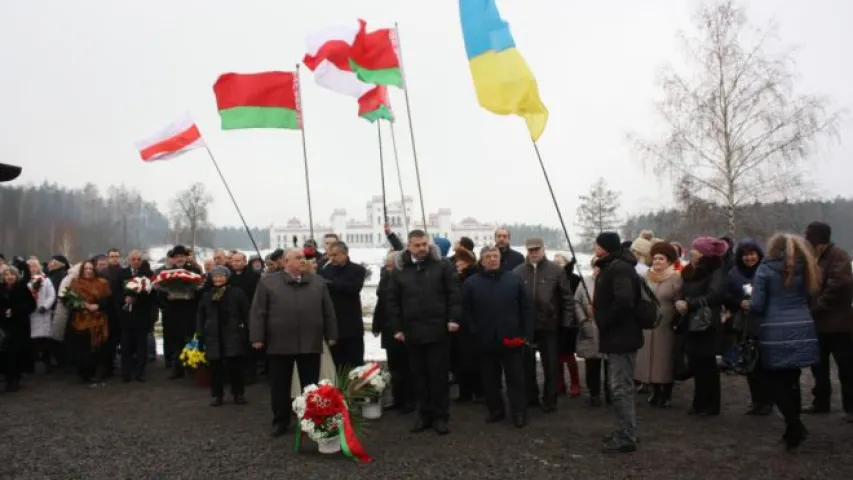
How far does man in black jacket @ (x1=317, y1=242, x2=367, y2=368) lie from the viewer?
783 cm

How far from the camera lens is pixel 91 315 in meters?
9.45

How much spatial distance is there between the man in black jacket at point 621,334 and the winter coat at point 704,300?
1.45 metres

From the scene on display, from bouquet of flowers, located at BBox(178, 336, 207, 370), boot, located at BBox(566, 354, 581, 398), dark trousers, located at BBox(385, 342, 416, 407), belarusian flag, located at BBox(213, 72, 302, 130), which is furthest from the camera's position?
belarusian flag, located at BBox(213, 72, 302, 130)

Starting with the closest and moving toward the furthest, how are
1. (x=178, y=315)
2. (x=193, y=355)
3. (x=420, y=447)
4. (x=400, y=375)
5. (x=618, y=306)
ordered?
(x=618, y=306)
(x=420, y=447)
(x=400, y=375)
(x=193, y=355)
(x=178, y=315)

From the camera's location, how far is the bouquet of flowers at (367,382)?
22.4ft

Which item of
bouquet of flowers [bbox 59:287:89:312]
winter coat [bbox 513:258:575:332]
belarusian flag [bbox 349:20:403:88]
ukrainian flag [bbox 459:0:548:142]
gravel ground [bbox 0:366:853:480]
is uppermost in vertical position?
belarusian flag [bbox 349:20:403:88]

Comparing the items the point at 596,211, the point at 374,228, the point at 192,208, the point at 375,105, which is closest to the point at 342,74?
the point at 375,105

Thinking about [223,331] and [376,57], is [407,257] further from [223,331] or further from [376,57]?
[376,57]

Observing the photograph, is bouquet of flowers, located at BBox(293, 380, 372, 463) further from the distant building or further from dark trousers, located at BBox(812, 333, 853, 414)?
the distant building

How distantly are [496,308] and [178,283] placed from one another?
5.42m

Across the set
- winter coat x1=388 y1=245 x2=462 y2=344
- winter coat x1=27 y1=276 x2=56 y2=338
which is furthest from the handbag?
winter coat x1=27 y1=276 x2=56 y2=338

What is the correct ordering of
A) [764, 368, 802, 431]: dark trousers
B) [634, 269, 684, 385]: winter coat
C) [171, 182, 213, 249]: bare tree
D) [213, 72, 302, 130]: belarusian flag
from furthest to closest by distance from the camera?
[171, 182, 213, 249]: bare tree, [213, 72, 302, 130]: belarusian flag, [634, 269, 684, 385]: winter coat, [764, 368, 802, 431]: dark trousers

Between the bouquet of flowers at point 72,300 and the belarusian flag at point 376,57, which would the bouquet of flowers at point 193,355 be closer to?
the bouquet of flowers at point 72,300

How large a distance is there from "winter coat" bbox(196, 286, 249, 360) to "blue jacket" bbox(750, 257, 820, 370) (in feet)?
19.3
